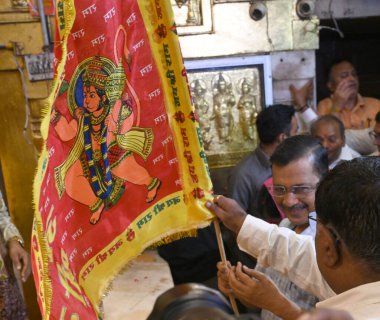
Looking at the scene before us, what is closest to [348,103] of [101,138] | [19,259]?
[19,259]

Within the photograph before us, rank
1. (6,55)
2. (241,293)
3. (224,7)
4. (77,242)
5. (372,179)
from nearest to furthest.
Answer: (372,179) → (241,293) → (77,242) → (6,55) → (224,7)

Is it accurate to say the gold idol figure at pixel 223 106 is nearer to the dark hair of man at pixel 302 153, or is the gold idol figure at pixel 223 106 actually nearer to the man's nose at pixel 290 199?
the dark hair of man at pixel 302 153

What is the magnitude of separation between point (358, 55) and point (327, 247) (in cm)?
581

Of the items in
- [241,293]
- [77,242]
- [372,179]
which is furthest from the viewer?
[77,242]

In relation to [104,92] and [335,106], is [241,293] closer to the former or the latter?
[104,92]

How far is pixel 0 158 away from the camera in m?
4.08

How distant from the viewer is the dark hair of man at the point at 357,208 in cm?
101

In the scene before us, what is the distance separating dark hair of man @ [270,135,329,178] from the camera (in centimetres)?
207

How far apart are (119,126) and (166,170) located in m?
0.24

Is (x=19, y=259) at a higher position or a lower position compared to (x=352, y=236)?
lower

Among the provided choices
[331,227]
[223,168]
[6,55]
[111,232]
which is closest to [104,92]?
[111,232]

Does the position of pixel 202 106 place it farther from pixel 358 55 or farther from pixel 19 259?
pixel 358 55

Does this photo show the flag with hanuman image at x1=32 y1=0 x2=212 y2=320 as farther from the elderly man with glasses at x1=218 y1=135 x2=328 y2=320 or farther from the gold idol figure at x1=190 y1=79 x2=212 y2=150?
the gold idol figure at x1=190 y1=79 x2=212 y2=150

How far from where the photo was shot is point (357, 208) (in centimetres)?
103
